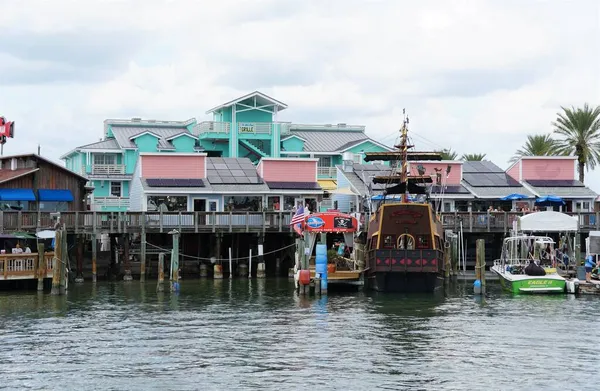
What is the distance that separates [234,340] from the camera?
33.0m

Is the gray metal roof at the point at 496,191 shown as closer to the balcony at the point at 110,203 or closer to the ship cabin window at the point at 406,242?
the ship cabin window at the point at 406,242

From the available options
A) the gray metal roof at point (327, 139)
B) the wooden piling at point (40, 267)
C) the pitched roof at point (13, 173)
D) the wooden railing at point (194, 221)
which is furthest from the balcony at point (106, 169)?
the wooden piling at point (40, 267)

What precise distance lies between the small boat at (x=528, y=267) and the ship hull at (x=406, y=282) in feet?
13.1

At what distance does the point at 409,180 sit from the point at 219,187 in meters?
16.9

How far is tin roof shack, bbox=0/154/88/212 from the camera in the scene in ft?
184

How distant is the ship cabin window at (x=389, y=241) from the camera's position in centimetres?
4806

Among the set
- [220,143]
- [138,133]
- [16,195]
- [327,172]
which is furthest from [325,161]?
[16,195]

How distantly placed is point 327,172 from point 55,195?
31.0 metres

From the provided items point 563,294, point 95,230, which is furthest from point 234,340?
point 95,230

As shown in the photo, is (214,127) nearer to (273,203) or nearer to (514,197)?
(273,203)

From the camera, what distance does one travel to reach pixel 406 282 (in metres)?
47.5

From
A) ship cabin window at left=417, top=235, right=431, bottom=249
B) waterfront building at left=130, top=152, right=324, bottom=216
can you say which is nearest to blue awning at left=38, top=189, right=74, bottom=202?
waterfront building at left=130, top=152, right=324, bottom=216

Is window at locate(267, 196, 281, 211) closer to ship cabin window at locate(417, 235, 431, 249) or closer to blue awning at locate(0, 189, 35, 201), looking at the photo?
blue awning at locate(0, 189, 35, 201)

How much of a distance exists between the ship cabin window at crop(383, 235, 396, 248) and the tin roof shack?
20174mm
